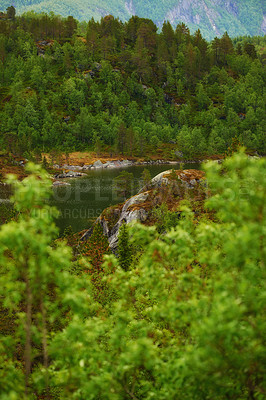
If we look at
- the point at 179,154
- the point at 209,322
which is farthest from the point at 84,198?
the point at 179,154

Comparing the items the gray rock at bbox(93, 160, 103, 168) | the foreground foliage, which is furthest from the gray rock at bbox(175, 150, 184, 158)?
the foreground foliage

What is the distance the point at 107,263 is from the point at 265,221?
4.29 meters

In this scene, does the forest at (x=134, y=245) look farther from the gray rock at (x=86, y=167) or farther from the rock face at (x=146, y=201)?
the gray rock at (x=86, y=167)

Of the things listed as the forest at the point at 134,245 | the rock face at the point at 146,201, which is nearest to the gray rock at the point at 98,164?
the forest at the point at 134,245

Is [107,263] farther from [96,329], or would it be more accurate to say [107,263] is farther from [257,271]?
[257,271]

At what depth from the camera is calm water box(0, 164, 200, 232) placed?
63594 mm

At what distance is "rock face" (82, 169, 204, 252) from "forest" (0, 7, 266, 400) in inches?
14.4

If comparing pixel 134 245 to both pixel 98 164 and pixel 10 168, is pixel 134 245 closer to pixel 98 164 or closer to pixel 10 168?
pixel 10 168

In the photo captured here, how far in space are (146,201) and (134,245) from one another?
102 ft

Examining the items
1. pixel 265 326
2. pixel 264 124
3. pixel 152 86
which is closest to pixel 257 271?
pixel 265 326

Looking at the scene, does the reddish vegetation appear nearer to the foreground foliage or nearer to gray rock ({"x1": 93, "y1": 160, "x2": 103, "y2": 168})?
gray rock ({"x1": 93, "y1": 160, "x2": 103, "y2": 168})

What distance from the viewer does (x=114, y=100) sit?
175 meters

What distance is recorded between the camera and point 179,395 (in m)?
7.26

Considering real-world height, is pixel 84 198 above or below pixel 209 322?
below
